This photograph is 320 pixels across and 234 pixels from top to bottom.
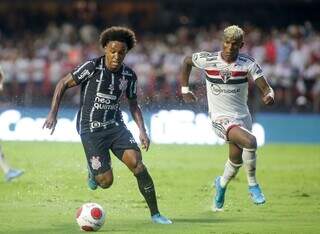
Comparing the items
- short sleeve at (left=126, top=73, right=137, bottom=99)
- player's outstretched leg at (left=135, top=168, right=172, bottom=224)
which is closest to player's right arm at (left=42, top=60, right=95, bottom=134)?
short sleeve at (left=126, top=73, right=137, bottom=99)

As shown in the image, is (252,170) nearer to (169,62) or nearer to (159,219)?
(159,219)

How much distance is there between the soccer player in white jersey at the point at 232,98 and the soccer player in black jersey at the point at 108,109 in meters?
1.49

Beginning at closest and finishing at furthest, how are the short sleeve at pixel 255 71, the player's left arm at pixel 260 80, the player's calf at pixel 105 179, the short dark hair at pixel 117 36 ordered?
1. the short dark hair at pixel 117 36
2. the player's calf at pixel 105 179
3. the player's left arm at pixel 260 80
4. the short sleeve at pixel 255 71

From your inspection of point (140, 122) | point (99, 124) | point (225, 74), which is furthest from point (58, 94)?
point (225, 74)

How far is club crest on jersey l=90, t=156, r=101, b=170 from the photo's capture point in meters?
12.7

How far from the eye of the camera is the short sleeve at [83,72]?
12492mm

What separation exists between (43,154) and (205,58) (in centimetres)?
861

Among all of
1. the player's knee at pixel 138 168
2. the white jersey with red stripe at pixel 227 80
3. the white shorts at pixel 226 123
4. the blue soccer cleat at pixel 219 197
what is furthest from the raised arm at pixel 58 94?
the blue soccer cleat at pixel 219 197

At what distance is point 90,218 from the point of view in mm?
11703

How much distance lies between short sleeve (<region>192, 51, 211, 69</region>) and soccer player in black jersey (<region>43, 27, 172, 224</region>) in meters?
1.50

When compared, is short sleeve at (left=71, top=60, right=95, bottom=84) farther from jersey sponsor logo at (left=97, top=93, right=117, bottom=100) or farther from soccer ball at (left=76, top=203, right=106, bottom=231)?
soccer ball at (left=76, top=203, right=106, bottom=231)

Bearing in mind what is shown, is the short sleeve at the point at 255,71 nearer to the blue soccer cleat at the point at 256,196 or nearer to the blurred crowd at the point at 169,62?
the blue soccer cleat at the point at 256,196

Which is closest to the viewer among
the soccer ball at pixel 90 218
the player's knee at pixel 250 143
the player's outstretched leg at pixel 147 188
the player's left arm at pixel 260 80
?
the soccer ball at pixel 90 218

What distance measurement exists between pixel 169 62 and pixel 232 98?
1409 centimetres
